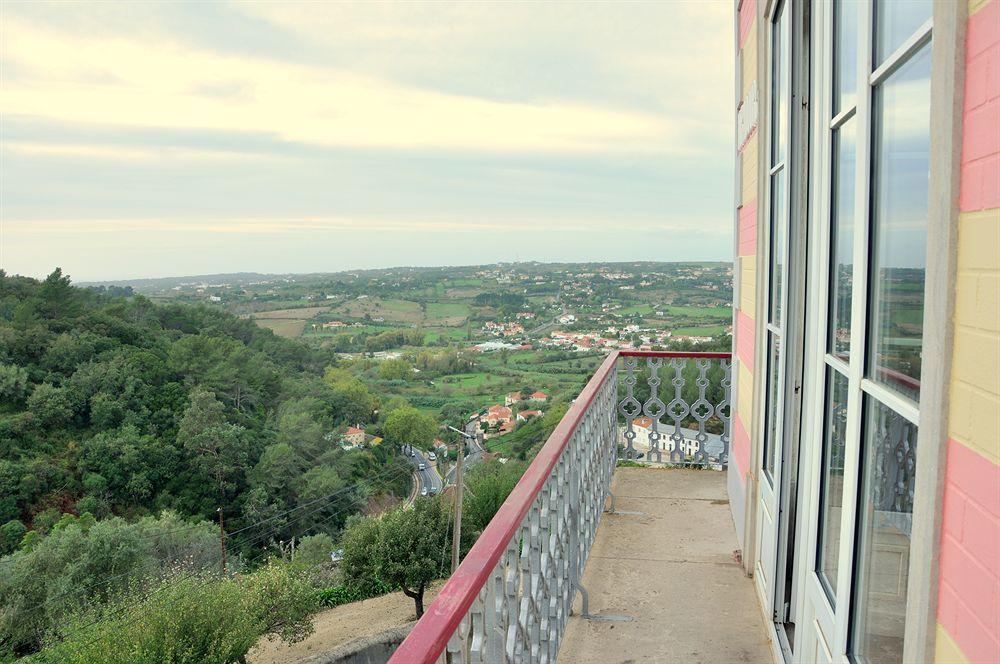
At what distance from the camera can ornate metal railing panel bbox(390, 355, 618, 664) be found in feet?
3.92

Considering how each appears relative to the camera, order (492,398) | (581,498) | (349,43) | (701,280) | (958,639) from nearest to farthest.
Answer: (958,639) → (581,498) → (701,280) → (492,398) → (349,43)

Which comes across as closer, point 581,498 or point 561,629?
point 561,629

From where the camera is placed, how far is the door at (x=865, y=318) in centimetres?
107

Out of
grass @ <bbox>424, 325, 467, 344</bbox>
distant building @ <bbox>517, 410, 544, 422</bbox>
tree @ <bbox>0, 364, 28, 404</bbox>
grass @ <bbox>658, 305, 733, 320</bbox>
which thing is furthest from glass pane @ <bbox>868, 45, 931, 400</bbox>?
tree @ <bbox>0, 364, 28, 404</bbox>

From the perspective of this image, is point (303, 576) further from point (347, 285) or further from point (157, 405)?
point (347, 285)

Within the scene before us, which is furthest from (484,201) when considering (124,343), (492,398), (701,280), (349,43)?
(701,280)

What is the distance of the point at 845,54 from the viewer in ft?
5.22

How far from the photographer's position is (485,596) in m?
1.41

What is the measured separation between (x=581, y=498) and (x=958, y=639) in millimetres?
2303

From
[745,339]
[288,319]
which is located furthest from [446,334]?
[745,339]

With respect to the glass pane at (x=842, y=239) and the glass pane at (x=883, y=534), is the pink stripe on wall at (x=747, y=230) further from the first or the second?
the glass pane at (x=883, y=534)

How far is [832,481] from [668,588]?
1.82 metres

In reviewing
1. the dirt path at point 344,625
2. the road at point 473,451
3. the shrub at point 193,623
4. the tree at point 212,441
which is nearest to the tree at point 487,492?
the road at point 473,451

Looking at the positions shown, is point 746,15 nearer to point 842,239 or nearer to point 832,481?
point 842,239
